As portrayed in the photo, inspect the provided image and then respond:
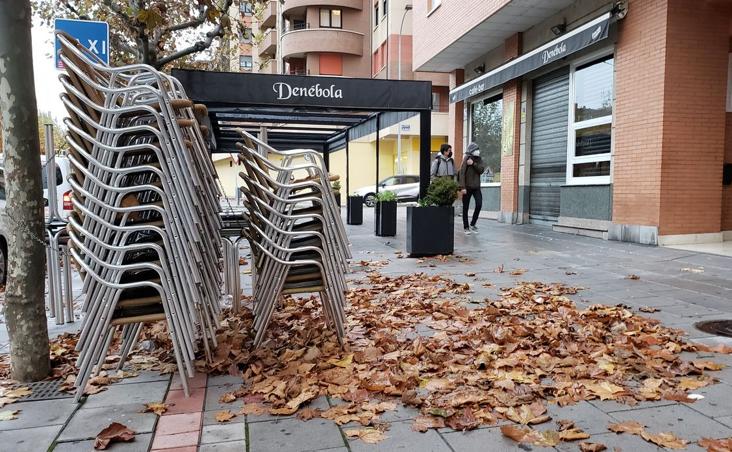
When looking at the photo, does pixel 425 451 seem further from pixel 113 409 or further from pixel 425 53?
pixel 425 53

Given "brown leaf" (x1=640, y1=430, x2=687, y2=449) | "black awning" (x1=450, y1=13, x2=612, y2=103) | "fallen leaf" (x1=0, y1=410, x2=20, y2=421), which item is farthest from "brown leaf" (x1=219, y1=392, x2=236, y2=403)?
"black awning" (x1=450, y1=13, x2=612, y2=103)

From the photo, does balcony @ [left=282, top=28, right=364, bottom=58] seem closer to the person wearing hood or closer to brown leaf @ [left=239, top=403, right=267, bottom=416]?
the person wearing hood

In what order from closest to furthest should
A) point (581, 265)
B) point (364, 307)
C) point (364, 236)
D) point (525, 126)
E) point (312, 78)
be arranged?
point (364, 307)
point (581, 265)
point (312, 78)
point (364, 236)
point (525, 126)

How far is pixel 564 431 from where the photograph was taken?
2539 millimetres

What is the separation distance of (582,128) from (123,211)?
10607 mm

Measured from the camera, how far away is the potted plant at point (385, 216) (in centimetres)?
1162

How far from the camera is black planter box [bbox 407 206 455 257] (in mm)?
8273

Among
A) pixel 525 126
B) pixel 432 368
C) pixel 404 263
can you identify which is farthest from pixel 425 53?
pixel 432 368

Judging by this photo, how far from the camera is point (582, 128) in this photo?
37.9 ft

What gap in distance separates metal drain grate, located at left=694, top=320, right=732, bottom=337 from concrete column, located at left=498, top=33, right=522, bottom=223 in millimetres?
9977

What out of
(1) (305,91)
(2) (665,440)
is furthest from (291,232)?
(1) (305,91)

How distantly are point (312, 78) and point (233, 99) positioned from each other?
1280 millimetres

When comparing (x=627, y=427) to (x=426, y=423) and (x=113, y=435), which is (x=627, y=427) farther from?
(x=113, y=435)

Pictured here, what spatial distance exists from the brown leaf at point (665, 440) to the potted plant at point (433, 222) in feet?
19.3
